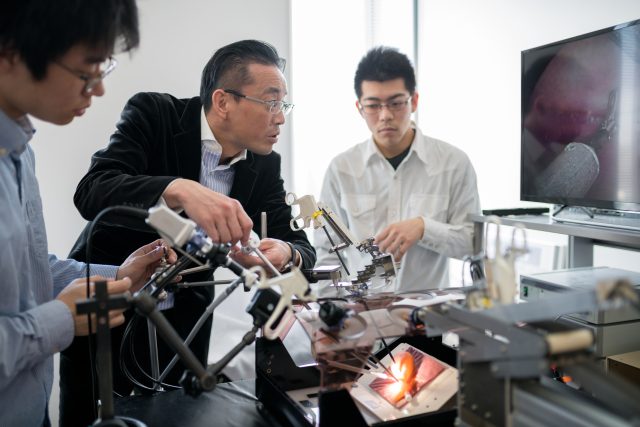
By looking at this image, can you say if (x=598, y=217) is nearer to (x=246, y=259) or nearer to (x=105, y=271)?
(x=246, y=259)

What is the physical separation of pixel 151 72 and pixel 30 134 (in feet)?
7.11

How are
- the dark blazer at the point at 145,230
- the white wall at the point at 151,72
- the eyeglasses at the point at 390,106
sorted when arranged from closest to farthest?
the dark blazer at the point at 145,230, the eyeglasses at the point at 390,106, the white wall at the point at 151,72

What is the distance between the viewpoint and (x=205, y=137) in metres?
1.78

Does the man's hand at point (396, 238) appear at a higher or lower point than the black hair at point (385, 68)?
lower

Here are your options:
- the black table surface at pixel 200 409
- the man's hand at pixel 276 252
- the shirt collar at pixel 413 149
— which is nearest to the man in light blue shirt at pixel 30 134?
the black table surface at pixel 200 409

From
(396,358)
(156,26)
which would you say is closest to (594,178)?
(396,358)

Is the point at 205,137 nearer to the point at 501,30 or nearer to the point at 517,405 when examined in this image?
A: the point at 517,405

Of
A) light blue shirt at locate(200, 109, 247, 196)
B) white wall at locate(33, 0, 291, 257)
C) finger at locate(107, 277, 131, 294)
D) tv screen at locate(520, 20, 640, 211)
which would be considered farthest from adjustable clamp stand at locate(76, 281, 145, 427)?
white wall at locate(33, 0, 291, 257)

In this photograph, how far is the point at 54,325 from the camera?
0.94m

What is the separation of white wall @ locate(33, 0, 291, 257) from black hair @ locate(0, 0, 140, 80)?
Answer: 2026 mm

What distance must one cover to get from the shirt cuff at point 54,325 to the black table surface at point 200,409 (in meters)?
0.23

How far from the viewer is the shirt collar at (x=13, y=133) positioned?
969 millimetres

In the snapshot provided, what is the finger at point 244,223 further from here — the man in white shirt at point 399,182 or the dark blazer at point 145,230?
the man in white shirt at point 399,182

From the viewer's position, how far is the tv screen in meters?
1.83
